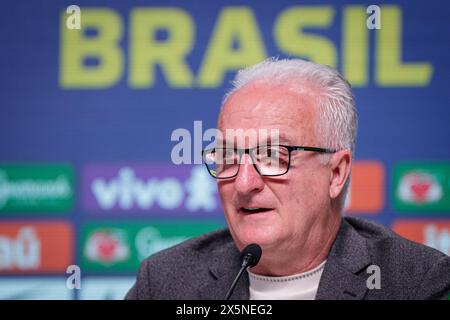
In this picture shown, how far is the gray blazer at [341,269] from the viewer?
141cm

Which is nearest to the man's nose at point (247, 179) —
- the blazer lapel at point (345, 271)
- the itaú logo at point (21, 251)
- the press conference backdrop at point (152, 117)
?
the blazer lapel at point (345, 271)

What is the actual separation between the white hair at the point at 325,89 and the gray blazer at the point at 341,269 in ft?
0.85

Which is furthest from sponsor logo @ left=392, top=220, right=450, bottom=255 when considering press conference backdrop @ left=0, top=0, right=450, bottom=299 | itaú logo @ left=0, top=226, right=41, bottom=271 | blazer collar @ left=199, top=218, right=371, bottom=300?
itaú logo @ left=0, top=226, right=41, bottom=271

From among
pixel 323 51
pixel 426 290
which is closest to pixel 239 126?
pixel 426 290

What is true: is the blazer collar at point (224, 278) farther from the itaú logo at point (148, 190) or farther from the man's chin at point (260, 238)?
the itaú logo at point (148, 190)

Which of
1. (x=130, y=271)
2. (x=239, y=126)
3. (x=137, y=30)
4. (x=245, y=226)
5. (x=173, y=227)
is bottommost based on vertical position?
(x=130, y=271)

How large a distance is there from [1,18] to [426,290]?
194 centimetres

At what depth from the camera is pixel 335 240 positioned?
153 centimetres

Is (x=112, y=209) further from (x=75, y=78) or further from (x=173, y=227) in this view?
(x=75, y=78)

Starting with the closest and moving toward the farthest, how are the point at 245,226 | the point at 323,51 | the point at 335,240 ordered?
the point at 245,226 < the point at 335,240 < the point at 323,51

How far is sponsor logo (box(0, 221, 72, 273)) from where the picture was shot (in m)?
2.44

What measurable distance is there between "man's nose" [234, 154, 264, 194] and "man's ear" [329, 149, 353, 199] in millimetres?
214

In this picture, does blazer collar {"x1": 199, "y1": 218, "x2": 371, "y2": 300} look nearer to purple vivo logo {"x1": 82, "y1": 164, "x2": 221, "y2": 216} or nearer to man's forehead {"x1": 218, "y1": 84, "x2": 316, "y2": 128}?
man's forehead {"x1": 218, "y1": 84, "x2": 316, "y2": 128}

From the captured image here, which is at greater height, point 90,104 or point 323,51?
point 323,51
